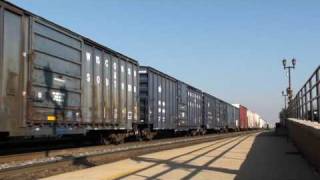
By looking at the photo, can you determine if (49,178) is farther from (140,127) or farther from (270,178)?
(140,127)

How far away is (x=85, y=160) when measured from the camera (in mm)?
15352

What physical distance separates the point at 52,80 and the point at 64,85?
1.03m

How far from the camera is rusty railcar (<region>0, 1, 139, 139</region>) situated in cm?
1438

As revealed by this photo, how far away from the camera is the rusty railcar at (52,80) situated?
14.4 metres

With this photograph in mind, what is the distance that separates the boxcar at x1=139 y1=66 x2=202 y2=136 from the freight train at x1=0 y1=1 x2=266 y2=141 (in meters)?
0.08

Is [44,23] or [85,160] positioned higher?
[44,23]

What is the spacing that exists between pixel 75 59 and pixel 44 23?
255cm

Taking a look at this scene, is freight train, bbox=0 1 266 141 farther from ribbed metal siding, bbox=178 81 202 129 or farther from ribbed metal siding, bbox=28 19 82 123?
ribbed metal siding, bbox=178 81 202 129

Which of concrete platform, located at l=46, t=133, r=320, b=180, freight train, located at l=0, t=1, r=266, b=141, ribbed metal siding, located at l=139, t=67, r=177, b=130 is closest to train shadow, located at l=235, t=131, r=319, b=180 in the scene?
concrete platform, located at l=46, t=133, r=320, b=180

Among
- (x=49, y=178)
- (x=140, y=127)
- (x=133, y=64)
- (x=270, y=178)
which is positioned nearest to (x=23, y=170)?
(x=49, y=178)

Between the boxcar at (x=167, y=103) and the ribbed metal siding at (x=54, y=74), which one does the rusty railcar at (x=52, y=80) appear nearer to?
the ribbed metal siding at (x=54, y=74)

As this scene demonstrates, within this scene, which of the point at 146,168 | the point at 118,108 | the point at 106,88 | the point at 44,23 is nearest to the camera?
the point at 146,168

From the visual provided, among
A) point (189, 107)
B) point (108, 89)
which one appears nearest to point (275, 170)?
point (108, 89)

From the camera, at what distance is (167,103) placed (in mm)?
34688
